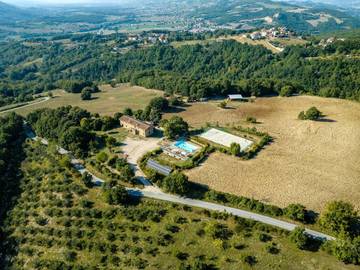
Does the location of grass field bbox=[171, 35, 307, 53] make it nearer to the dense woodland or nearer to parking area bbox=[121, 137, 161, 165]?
the dense woodland

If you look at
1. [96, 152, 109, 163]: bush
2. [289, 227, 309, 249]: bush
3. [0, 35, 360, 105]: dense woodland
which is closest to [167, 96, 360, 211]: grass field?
[289, 227, 309, 249]: bush

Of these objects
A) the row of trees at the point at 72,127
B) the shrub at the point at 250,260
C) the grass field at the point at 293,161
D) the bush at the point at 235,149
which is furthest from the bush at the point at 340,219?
the row of trees at the point at 72,127

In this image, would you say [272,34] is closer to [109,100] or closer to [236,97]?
[236,97]

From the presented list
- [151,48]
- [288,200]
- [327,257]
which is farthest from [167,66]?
[327,257]

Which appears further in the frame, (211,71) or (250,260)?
(211,71)

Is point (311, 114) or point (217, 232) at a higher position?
point (311, 114)

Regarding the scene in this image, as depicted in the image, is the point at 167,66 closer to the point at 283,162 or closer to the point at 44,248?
the point at 283,162

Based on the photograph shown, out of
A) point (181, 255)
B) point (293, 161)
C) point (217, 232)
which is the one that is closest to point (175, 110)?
point (293, 161)

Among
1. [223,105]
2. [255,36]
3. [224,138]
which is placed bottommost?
[224,138]
